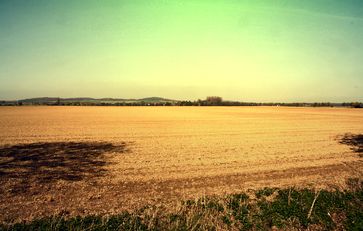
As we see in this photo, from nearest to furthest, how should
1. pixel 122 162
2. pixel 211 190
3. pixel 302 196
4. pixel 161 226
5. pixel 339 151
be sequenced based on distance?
pixel 161 226
pixel 302 196
pixel 211 190
pixel 122 162
pixel 339 151

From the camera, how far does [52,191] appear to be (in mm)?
8977

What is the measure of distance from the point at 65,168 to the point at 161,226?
777 cm

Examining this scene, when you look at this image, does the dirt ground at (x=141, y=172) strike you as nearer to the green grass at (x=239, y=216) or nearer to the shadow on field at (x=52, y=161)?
the shadow on field at (x=52, y=161)

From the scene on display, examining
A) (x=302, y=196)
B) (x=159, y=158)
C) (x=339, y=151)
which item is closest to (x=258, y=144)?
(x=339, y=151)

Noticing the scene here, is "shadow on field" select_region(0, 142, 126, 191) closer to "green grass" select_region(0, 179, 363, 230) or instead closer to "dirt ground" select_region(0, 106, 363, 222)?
"dirt ground" select_region(0, 106, 363, 222)

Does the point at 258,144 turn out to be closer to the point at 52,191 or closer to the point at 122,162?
the point at 122,162

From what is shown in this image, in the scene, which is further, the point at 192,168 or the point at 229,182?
the point at 192,168

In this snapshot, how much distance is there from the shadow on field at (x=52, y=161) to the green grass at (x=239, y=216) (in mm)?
4492

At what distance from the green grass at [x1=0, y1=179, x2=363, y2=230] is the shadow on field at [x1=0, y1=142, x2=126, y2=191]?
4.49 metres

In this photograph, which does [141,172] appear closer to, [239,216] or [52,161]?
[52,161]

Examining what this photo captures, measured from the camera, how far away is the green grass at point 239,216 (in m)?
6.49

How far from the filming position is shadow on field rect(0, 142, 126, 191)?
1068 centimetres

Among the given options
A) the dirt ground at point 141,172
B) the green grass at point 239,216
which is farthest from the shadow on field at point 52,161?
the green grass at point 239,216

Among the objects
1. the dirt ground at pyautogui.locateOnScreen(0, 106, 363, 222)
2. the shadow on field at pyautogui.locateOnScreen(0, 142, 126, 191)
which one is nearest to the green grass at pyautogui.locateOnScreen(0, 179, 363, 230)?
the dirt ground at pyautogui.locateOnScreen(0, 106, 363, 222)
